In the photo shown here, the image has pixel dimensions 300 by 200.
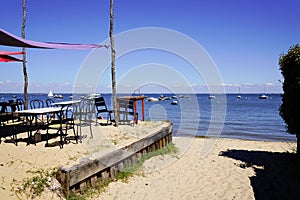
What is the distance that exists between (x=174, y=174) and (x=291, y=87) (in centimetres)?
416

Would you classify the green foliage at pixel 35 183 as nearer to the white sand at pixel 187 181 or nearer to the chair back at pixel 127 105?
the white sand at pixel 187 181

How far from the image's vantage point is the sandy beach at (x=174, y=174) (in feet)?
15.3

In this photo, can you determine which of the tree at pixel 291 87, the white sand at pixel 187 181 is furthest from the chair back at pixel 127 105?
the tree at pixel 291 87

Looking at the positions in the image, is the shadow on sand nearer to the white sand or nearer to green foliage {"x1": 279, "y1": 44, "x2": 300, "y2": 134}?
the white sand

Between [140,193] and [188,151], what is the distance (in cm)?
457

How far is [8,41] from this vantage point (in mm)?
4922

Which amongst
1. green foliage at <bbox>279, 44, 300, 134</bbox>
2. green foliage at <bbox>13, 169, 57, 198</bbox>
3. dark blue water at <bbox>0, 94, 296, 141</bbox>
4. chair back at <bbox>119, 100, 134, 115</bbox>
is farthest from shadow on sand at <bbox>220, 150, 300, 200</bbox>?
dark blue water at <bbox>0, 94, 296, 141</bbox>

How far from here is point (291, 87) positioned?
7.16 metres

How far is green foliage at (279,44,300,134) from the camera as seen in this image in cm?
706

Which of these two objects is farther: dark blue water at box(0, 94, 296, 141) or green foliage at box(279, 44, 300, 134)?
dark blue water at box(0, 94, 296, 141)

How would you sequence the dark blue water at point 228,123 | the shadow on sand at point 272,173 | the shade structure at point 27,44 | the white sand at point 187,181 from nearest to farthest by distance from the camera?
the shade structure at point 27,44 < the white sand at point 187,181 < the shadow on sand at point 272,173 < the dark blue water at point 228,123

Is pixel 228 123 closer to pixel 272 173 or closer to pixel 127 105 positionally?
pixel 127 105

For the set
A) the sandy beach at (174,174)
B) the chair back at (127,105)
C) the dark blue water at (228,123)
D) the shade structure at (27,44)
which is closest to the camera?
the shade structure at (27,44)

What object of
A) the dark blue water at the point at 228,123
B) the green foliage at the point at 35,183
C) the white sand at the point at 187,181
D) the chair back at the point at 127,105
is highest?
the chair back at the point at 127,105
